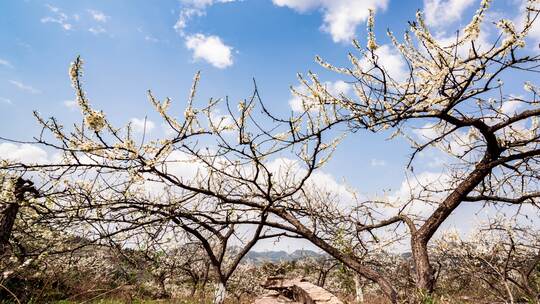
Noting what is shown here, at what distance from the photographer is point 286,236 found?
6.69 meters

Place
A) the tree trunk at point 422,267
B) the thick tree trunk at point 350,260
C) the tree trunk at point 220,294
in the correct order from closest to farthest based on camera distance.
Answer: the tree trunk at point 422,267 < the thick tree trunk at point 350,260 < the tree trunk at point 220,294

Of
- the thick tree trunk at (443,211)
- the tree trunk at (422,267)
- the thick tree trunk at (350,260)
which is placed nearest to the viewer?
the tree trunk at (422,267)

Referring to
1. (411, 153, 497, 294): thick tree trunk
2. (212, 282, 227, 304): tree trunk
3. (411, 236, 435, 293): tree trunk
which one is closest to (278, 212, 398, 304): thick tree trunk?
(411, 236, 435, 293): tree trunk

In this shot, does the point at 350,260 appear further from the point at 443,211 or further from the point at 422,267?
the point at 443,211

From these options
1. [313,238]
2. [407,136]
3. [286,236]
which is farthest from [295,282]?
[407,136]

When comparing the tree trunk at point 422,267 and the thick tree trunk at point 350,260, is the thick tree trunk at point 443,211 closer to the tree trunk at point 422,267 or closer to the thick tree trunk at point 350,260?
the tree trunk at point 422,267

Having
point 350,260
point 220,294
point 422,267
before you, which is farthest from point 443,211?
point 220,294

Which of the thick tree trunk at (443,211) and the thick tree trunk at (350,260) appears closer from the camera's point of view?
the thick tree trunk at (350,260)

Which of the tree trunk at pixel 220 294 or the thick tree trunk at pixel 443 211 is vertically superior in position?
the thick tree trunk at pixel 443 211

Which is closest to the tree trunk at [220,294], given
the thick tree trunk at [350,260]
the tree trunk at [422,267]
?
the thick tree trunk at [350,260]

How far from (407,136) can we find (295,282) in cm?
490

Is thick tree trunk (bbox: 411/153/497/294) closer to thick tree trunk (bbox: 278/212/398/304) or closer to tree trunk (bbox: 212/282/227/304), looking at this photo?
thick tree trunk (bbox: 278/212/398/304)

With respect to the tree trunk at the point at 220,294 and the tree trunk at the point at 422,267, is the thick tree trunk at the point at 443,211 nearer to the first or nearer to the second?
the tree trunk at the point at 422,267

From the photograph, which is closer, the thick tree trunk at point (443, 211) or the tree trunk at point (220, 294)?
the thick tree trunk at point (443, 211)
